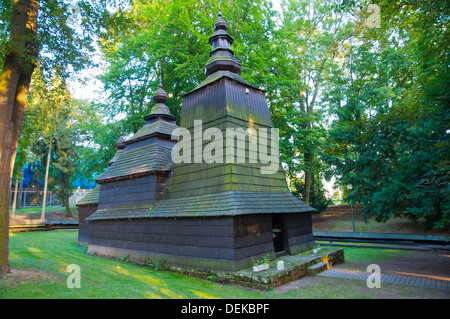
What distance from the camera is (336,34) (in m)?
26.4

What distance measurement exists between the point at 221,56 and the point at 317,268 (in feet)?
34.4

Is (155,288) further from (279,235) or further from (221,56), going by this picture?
(221,56)

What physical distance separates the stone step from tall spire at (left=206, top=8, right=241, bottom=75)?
9.60 meters

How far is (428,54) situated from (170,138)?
12.6 meters

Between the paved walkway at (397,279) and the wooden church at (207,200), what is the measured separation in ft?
7.00

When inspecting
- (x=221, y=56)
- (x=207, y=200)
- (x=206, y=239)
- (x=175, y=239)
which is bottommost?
(x=175, y=239)

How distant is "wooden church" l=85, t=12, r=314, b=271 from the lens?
30.4 feet

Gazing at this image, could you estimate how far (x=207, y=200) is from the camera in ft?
32.9

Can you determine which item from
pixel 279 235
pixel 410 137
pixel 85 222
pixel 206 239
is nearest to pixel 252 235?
pixel 206 239

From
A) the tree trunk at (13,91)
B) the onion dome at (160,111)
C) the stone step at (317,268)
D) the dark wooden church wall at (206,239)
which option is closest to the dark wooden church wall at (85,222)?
the dark wooden church wall at (206,239)

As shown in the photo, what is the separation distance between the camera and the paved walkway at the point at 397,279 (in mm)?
7742

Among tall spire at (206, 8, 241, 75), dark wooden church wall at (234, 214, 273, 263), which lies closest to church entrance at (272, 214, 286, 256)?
dark wooden church wall at (234, 214, 273, 263)

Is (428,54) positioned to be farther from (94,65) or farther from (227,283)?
(94,65)

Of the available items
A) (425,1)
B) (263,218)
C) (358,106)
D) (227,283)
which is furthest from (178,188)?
(358,106)
